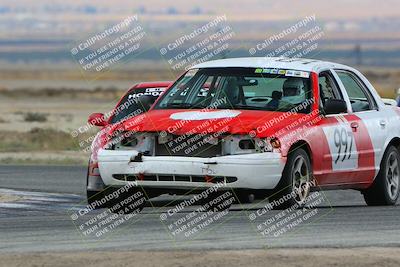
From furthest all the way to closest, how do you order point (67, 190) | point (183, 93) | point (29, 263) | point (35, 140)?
point (35, 140) → point (67, 190) → point (183, 93) → point (29, 263)

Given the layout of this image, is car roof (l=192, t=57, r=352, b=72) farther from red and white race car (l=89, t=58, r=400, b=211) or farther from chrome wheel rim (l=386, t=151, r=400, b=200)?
chrome wheel rim (l=386, t=151, r=400, b=200)

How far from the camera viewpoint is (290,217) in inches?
490

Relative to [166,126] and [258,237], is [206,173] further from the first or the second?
[258,237]

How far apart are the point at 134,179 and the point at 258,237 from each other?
2432 millimetres

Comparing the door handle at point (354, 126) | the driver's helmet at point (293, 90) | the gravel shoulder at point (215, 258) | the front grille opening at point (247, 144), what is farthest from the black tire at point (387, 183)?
the gravel shoulder at point (215, 258)

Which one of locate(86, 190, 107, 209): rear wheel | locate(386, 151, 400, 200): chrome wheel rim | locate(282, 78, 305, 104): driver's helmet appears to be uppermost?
locate(282, 78, 305, 104): driver's helmet

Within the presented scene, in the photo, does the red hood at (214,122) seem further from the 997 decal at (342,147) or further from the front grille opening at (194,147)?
the 997 decal at (342,147)

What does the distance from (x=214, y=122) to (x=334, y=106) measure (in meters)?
1.57

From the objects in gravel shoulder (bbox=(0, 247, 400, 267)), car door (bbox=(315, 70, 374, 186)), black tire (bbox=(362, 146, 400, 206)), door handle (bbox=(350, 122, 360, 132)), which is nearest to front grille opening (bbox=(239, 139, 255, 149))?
car door (bbox=(315, 70, 374, 186))

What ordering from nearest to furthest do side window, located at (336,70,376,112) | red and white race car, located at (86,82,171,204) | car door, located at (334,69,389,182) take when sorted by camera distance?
1. red and white race car, located at (86,82,171,204)
2. car door, located at (334,69,389,182)
3. side window, located at (336,70,376,112)

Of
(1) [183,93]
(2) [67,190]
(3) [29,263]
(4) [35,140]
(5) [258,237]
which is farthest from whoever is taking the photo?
(4) [35,140]

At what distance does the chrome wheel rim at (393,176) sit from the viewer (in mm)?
15273

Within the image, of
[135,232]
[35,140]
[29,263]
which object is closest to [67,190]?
[135,232]

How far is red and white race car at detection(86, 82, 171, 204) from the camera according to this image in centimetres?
1377
